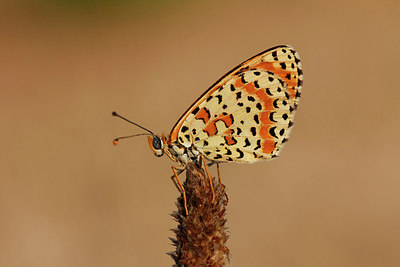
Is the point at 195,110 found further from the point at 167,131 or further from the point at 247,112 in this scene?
the point at 167,131

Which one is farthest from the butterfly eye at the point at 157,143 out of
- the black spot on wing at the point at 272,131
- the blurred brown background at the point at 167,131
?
the blurred brown background at the point at 167,131

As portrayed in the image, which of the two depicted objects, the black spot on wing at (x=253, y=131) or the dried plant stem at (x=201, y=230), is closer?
the dried plant stem at (x=201, y=230)

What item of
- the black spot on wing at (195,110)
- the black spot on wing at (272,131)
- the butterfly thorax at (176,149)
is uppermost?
the black spot on wing at (195,110)

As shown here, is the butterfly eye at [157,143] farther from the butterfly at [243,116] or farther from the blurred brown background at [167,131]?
the blurred brown background at [167,131]

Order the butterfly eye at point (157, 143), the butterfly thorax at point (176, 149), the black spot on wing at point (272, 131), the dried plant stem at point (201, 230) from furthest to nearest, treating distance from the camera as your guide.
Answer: the black spot on wing at point (272, 131), the butterfly eye at point (157, 143), the butterfly thorax at point (176, 149), the dried plant stem at point (201, 230)

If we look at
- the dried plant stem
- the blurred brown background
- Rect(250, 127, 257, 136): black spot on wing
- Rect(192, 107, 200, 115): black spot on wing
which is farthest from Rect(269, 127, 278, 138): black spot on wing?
the blurred brown background

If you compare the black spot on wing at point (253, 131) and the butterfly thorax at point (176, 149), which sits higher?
the black spot on wing at point (253, 131)

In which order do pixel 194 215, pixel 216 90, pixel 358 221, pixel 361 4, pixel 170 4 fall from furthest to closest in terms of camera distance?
pixel 170 4, pixel 361 4, pixel 358 221, pixel 216 90, pixel 194 215

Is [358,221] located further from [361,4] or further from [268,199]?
[361,4]

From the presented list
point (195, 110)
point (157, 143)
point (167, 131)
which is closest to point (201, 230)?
point (157, 143)

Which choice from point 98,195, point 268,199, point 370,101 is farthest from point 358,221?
point 98,195
